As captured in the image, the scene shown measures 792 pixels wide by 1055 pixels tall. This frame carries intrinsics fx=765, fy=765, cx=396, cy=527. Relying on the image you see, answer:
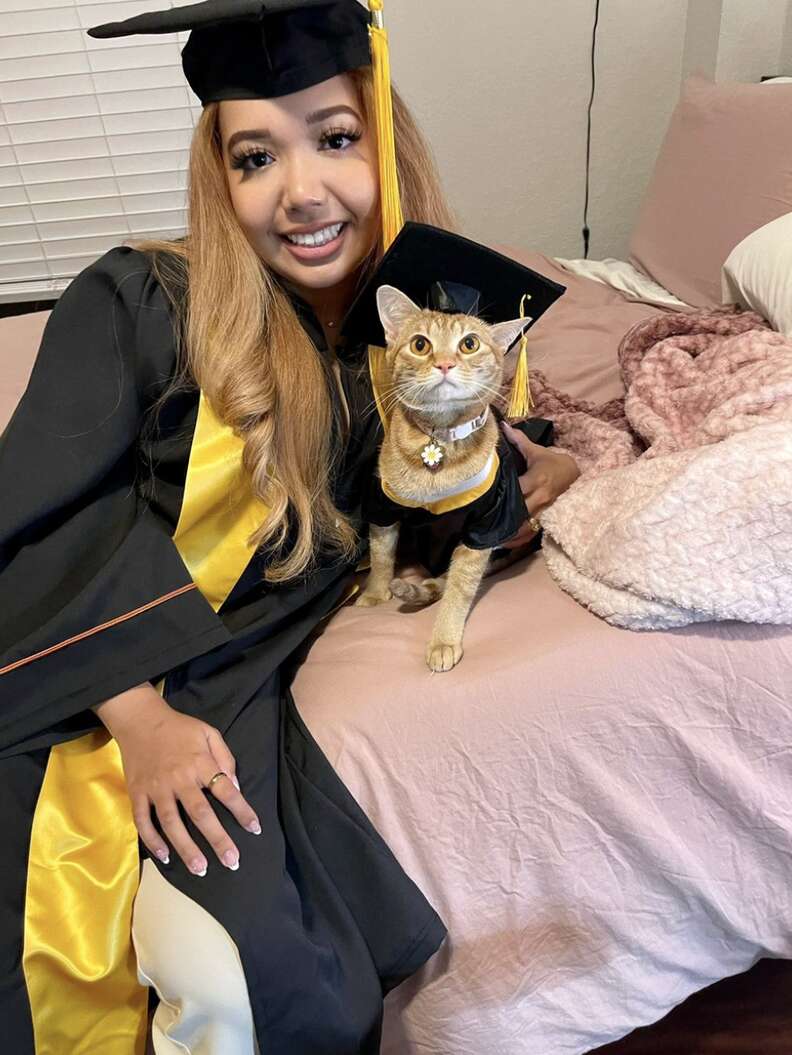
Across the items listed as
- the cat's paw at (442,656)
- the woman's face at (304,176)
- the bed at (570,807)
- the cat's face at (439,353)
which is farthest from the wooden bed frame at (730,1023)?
the woman's face at (304,176)

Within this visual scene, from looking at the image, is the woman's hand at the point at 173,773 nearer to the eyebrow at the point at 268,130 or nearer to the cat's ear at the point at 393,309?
the cat's ear at the point at 393,309

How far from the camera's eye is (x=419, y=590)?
0.99 meters

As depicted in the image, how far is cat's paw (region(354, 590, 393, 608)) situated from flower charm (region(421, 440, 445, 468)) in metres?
0.22

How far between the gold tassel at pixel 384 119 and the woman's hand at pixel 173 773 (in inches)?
24.2

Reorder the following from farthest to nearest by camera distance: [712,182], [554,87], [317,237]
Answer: [554,87], [712,182], [317,237]

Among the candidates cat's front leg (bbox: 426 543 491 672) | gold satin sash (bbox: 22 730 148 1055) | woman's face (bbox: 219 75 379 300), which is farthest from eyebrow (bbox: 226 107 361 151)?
gold satin sash (bbox: 22 730 148 1055)

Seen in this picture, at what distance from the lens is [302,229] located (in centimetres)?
91

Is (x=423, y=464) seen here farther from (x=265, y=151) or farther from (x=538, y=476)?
(x=265, y=151)

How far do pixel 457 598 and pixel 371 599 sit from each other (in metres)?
0.15

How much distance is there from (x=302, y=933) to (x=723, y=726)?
475 mm

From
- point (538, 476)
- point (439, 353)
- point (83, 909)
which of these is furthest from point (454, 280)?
point (83, 909)

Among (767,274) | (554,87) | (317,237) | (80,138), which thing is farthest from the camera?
(80,138)

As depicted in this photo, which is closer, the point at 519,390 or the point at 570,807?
the point at 570,807

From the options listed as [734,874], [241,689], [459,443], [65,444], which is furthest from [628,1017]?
[65,444]
